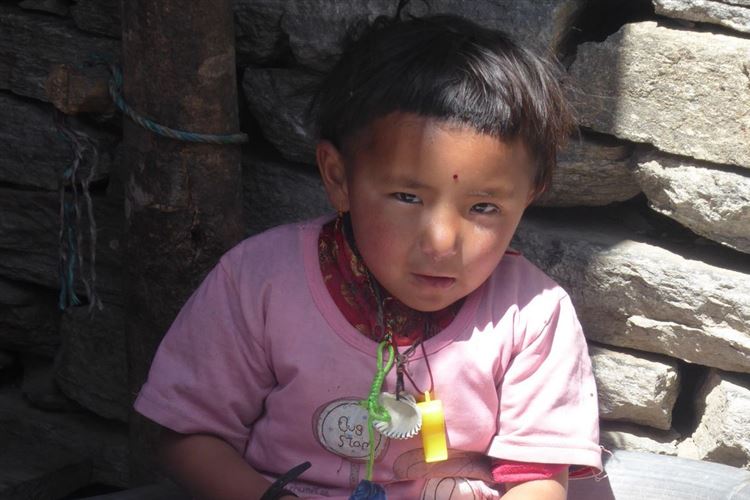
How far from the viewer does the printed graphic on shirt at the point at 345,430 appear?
1799 mm

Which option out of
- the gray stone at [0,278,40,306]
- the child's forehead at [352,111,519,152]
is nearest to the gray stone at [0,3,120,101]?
the gray stone at [0,278,40,306]

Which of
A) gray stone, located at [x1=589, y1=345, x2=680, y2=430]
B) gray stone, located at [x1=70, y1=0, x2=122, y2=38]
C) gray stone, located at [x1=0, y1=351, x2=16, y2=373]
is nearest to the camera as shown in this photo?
gray stone, located at [x1=589, y1=345, x2=680, y2=430]

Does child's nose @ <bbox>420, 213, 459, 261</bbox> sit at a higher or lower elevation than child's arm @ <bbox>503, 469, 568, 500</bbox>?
higher

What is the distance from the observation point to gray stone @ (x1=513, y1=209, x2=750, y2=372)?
207cm

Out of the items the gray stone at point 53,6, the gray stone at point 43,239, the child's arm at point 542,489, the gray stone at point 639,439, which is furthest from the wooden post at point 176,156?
the gray stone at point 639,439

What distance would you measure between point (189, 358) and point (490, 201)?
1.74 ft

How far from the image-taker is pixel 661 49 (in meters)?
1.99

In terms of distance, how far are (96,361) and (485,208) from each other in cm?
119

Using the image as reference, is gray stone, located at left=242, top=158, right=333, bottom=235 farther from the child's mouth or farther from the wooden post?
the child's mouth

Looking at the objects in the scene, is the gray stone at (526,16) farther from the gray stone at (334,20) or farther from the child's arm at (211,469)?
the child's arm at (211,469)

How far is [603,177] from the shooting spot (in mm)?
2139

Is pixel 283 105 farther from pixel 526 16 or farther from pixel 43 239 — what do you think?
pixel 43 239

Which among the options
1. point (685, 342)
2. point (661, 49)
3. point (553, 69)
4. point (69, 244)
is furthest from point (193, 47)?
point (685, 342)

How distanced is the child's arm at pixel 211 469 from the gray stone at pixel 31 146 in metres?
0.77
